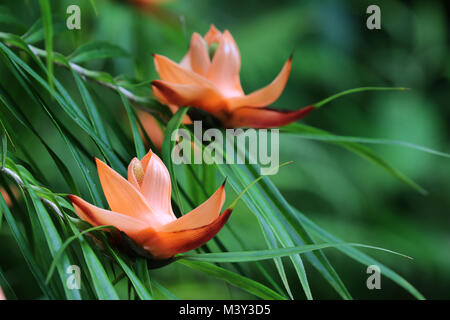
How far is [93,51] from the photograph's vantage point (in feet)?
1.21

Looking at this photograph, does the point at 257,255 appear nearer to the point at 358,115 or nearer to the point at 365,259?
the point at 365,259

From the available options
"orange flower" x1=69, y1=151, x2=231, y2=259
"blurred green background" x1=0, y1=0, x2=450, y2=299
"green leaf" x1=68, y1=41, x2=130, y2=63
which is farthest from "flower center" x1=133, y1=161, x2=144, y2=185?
"blurred green background" x1=0, y1=0, x2=450, y2=299

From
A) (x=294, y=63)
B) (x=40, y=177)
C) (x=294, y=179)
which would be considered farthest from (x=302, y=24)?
(x=40, y=177)

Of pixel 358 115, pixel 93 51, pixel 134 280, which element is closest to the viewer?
pixel 134 280

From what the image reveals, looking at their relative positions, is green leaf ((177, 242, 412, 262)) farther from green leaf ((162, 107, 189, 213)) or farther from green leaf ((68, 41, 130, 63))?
green leaf ((68, 41, 130, 63))

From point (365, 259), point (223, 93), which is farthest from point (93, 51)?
point (365, 259)

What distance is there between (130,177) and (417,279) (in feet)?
3.61

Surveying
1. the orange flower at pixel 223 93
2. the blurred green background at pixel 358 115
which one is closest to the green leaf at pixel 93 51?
the orange flower at pixel 223 93

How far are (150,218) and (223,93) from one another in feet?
0.33

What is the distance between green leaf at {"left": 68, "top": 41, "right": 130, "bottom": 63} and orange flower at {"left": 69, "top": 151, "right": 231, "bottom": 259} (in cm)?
15

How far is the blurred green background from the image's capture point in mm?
1070
